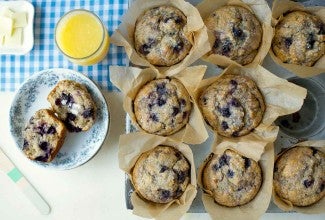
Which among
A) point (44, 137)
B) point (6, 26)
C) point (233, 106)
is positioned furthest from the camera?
point (6, 26)

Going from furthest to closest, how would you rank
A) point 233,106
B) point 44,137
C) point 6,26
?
point 6,26 < point 44,137 < point 233,106

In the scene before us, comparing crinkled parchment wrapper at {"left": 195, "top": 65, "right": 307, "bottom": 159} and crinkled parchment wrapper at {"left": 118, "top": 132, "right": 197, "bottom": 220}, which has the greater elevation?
crinkled parchment wrapper at {"left": 195, "top": 65, "right": 307, "bottom": 159}

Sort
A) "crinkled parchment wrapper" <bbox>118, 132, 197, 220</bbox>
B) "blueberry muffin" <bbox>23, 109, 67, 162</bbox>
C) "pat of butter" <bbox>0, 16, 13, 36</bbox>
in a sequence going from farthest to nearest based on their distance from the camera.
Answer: "pat of butter" <bbox>0, 16, 13, 36</bbox> < "blueberry muffin" <bbox>23, 109, 67, 162</bbox> < "crinkled parchment wrapper" <bbox>118, 132, 197, 220</bbox>

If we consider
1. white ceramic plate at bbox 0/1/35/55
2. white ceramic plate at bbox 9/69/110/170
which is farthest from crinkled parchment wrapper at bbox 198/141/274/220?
white ceramic plate at bbox 0/1/35/55

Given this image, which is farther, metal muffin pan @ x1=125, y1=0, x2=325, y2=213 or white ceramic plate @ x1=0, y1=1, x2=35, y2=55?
white ceramic plate @ x1=0, y1=1, x2=35, y2=55

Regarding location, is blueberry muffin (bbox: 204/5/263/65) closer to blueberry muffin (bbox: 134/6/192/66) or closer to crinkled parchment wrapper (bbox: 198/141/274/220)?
blueberry muffin (bbox: 134/6/192/66)

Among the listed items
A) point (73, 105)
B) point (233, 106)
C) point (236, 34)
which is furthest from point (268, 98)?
point (73, 105)

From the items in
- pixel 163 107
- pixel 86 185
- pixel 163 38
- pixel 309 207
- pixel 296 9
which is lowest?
pixel 86 185

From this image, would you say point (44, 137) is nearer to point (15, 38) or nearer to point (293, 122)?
point (15, 38)

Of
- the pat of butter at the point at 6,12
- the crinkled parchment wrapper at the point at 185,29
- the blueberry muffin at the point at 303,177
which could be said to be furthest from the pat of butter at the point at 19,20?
the blueberry muffin at the point at 303,177
